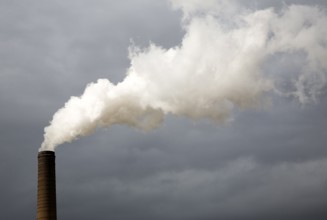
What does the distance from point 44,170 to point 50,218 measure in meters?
3.22

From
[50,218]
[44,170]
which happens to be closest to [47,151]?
[44,170]

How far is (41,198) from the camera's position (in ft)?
121

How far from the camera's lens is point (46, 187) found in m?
37.1

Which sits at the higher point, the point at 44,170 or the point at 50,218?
the point at 44,170

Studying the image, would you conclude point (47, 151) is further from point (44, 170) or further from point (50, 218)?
point (50, 218)

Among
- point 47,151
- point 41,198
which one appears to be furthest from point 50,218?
point 47,151

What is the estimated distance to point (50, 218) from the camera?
36.7 meters

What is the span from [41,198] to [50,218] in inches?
57.9

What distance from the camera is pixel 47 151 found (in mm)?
37906

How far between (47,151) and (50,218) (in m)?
4.52

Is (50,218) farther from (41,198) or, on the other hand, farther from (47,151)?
(47,151)

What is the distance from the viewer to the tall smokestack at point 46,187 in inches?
1444

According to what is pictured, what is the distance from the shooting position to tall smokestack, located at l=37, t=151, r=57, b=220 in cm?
3669
